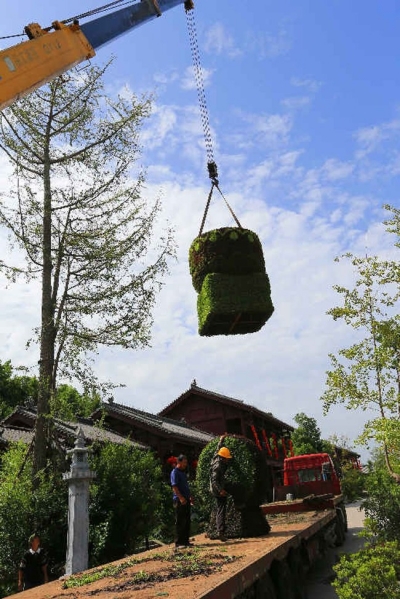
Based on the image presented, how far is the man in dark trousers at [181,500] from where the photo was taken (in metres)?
7.38

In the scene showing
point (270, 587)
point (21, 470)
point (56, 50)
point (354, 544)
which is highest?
point (56, 50)

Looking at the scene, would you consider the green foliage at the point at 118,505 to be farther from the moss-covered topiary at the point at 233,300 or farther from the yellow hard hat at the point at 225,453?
the moss-covered topiary at the point at 233,300

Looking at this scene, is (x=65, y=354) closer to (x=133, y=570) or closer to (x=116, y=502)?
(x=116, y=502)

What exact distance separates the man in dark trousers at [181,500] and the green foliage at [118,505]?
4226 millimetres

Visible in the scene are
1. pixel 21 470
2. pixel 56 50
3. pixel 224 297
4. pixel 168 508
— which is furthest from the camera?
Result: pixel 168 508

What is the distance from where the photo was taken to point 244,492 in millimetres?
7773

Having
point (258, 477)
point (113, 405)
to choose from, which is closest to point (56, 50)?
point (258, 477)

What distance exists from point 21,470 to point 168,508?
755 cm

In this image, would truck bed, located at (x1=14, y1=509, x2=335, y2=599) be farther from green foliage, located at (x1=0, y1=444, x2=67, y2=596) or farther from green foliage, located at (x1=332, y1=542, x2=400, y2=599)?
green foliage, located at (x1=0, y1=444, x2=67, y2=596)

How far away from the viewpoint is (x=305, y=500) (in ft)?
39.6


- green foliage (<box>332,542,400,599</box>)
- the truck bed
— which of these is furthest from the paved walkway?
green foliage (<box>332,542,400,599</box>)

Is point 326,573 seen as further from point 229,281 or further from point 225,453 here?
point 229,281

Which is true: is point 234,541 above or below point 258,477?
below

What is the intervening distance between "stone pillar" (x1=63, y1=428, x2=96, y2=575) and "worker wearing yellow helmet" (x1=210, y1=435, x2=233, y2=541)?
114 inches
